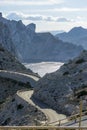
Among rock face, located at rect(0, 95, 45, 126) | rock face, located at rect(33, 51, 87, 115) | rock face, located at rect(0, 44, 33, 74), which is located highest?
rock face, located at rect(0, 44, 33, 74)

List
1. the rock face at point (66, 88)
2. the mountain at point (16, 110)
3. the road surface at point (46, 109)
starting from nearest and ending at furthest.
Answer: the road surface at point (46, 109)
the mountain at point (16, 110)
the rock face at point (66, 88)

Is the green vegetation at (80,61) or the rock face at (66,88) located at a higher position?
the green vegetation at (80,61)

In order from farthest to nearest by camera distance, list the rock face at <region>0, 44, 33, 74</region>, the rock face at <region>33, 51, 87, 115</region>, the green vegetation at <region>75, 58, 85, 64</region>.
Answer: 1. the rock face at <region>0, 44, 33, 74</region>
2. the green vegetation at <region>75, 58, 85, 64</region>
3. the rock face at <region>33, 51, 87, 115</region>

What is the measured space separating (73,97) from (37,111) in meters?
6.03

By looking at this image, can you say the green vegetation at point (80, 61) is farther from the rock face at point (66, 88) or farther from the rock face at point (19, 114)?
the rock face at point (19, 114)

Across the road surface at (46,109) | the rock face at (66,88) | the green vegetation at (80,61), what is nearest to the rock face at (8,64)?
the green vegetation at (80,61)

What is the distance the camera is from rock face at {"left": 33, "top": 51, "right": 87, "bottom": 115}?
6875cm

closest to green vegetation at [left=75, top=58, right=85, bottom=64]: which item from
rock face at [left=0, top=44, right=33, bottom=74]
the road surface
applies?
the road surface

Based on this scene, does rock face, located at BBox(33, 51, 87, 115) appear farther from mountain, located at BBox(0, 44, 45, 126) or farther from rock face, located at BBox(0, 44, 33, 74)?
rock face, located at BBox(0, 44, 33, 74)

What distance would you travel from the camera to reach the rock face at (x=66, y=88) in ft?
226

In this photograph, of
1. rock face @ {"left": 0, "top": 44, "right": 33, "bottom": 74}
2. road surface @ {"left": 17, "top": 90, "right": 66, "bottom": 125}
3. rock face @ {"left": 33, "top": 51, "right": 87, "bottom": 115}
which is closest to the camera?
road surface @ {"left": 17, "top": 90, "right": 66, "bottom": 125}

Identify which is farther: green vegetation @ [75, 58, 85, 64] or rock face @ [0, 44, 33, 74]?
rock face @ [0, 44, 33, 74]

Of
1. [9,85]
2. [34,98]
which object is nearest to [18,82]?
[9,85]

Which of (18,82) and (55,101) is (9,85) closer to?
(18,82)
